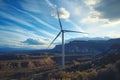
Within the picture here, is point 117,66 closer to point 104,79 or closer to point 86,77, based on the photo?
point 104,79

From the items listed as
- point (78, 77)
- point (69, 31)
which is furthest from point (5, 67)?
point (78, 77)

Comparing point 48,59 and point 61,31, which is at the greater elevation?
point 61,31

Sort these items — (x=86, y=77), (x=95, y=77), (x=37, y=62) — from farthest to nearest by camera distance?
(x=37, y=62)
(x=86, y=77)
(x=95, y=77)

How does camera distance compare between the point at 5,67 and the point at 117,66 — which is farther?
the point at 5,67

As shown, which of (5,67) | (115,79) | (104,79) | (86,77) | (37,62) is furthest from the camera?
(37,62)

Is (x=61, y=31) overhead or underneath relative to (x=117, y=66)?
overhead

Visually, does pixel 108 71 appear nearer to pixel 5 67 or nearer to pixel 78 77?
pixel 78 77

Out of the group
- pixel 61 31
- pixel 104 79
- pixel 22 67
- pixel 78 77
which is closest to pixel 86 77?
pixel 78 77

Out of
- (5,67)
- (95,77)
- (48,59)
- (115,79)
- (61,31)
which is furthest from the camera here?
(48,59)

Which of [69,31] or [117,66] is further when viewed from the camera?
[69,31]
